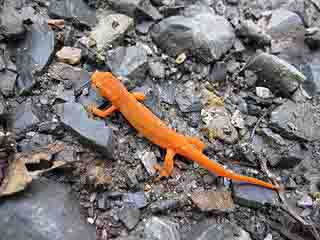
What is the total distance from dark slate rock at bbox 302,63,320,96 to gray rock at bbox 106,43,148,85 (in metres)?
1.46

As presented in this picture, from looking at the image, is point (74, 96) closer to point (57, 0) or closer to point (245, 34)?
point (57, 0)

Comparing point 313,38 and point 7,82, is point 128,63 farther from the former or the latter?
point 313,38

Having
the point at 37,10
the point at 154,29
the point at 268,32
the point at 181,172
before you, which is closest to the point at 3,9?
the point at 37,10

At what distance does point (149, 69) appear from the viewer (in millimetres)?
3895

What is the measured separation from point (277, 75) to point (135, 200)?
1.70 metres

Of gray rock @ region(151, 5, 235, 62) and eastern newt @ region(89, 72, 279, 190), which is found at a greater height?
gray rock @ region(151, 5, 235, 62)

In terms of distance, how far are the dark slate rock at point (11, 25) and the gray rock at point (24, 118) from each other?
652 mm

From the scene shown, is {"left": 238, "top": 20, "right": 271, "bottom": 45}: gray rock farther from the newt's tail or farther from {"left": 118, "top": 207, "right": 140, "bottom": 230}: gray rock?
{"left": 118, "top": 207, "right": 140, "bottom": 230}: gray rock

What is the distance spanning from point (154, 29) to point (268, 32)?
1131 millimetres

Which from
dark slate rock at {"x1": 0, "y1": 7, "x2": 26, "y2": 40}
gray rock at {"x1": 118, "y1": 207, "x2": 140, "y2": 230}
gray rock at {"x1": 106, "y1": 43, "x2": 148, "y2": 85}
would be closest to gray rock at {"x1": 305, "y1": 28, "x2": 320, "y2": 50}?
gray rock at {"x1": 106, "y1": 43, "x2": 148, "y2": 85}

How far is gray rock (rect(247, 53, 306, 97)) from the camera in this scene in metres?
3.88

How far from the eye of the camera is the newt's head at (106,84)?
3.56 meters

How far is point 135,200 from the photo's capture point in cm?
315

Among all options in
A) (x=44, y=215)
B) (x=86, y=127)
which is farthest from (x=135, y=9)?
(x=44, y=215)
